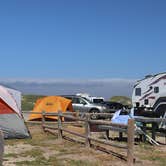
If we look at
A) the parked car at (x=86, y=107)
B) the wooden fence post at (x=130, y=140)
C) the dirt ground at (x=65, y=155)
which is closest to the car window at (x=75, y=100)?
the parked car at (x=86, y=107)

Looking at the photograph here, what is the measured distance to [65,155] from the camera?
12664 millimetres

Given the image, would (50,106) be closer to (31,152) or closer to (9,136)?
(9,136)

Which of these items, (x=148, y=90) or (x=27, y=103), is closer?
(x=148, y=90)

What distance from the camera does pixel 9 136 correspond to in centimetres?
1630

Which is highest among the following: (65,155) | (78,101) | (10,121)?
(78,101)

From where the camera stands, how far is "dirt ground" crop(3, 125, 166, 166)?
11539mm

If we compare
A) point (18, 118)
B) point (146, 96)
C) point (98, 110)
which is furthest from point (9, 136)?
point (98, 110)

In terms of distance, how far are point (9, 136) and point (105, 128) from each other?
11.3ft

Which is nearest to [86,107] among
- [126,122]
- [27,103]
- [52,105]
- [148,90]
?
[52,105]

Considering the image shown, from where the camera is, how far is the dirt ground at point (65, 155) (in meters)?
11.5

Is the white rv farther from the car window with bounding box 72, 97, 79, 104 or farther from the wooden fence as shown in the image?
the wooden fence

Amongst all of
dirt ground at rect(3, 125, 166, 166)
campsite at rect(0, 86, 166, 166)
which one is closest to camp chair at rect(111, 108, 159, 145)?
campsite at rect(0, 86, 166, 166)

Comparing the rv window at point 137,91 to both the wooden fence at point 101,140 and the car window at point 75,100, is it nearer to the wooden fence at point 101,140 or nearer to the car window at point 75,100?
the car window at point 75,100

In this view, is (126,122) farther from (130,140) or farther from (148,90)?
(148,90)
